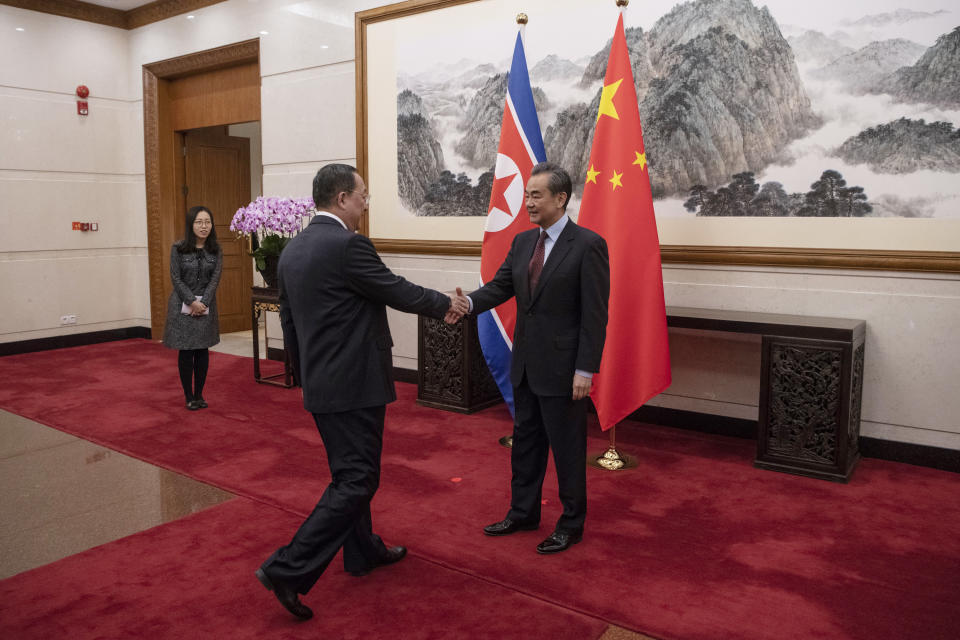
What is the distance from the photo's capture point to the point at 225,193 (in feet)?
28.2

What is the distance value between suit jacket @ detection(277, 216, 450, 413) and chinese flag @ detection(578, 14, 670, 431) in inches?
68.8

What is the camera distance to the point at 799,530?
127 inches

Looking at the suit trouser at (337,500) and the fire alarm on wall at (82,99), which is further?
the fire alarm on wall at (82,99)

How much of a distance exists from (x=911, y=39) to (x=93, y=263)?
7.70 metres

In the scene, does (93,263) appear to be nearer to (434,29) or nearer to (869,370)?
(434,29)

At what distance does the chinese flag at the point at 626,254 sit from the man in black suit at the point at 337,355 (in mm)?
1708

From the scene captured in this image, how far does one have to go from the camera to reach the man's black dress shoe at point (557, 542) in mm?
2977

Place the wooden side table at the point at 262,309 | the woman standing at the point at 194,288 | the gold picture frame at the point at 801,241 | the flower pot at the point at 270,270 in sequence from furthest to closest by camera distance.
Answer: the wooden side table at the point at 262,309
the flower pot at the point at 270,270
the woman standing at the point at 194,288
the gold picture frame at the point at 801,241

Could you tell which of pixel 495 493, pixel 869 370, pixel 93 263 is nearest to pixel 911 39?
pixel 869 370

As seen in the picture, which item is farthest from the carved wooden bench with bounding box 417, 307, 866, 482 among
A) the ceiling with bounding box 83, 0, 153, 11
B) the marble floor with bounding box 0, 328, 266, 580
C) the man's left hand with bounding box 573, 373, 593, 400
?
the ceiling with bounding box 83, 0, 153, 11

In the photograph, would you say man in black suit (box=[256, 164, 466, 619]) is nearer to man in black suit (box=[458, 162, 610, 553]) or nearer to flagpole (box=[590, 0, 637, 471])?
man in black suit (box=[458, 162, 610, 553])

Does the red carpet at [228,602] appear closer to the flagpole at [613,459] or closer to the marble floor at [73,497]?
the marble floor at [73,497]

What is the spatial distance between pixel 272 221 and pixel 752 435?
12.5 feet

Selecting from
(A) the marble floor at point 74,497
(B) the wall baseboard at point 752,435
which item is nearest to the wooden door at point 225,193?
(A) the marble floor at point 74,497
